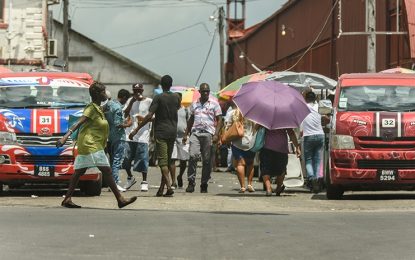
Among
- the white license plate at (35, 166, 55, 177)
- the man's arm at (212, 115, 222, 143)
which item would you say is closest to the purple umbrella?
the man's arm at (212, 115, 222, 143)

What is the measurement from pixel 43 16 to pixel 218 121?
892 inches

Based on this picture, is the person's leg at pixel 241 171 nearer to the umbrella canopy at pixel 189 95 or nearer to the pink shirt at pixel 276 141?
the pink shirt at pixel 276 141

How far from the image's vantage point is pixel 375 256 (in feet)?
31.6

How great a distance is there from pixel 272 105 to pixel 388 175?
234cm

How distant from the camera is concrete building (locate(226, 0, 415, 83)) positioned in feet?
108

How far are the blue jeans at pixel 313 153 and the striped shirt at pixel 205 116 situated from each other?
185 centimetres

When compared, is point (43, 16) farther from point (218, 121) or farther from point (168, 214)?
point (168, 214)

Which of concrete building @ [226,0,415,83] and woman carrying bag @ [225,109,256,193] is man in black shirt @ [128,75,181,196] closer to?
woman carrying bag @ [225,109,256,193]

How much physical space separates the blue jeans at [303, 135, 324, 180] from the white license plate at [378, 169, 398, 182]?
237 cm

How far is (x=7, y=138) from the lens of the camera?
16.0 meters

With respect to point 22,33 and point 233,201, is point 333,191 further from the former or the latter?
point 22,33

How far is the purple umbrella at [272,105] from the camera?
1712cm

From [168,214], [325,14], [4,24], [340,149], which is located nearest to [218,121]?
[340,149]

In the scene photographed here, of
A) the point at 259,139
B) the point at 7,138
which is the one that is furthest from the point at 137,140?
the point at 7,138
